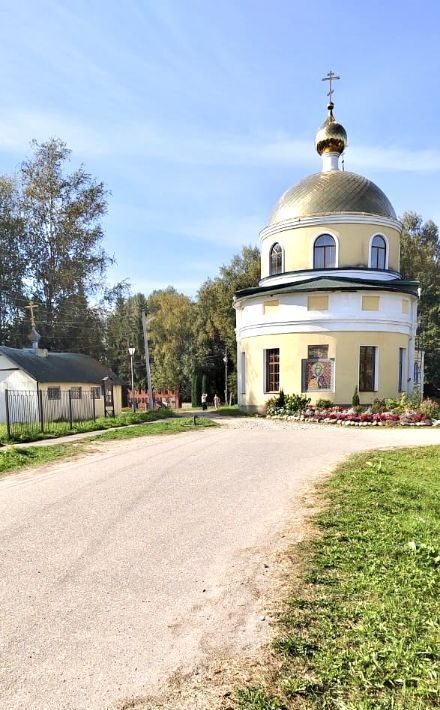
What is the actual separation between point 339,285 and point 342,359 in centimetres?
312

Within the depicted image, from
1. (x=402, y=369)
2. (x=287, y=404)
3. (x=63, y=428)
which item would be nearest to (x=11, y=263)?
(x=63, y=428)

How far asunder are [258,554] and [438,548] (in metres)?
1.61

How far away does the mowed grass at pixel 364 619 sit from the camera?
2457mm

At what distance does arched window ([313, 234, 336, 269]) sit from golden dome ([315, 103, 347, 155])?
6.25 metres

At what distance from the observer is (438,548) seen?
428 centimetres

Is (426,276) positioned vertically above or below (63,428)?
above

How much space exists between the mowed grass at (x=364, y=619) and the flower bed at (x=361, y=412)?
11.1m

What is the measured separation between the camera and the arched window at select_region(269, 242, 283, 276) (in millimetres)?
23591

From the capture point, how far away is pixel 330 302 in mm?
20000

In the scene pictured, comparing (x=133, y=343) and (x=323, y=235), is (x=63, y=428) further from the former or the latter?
(x=133, y=343)

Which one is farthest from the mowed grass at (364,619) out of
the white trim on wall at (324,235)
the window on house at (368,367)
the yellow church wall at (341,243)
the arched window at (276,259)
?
the arched window at (276,259)

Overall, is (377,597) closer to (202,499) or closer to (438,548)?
(438,548)

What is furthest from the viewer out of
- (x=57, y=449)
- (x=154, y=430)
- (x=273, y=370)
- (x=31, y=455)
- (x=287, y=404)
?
(x=273, y=370)

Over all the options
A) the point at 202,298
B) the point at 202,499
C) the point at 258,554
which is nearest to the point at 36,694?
the point at 258,554
